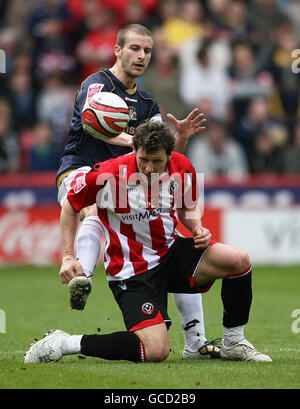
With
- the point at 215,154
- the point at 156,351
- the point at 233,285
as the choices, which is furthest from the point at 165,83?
the point at 156,351

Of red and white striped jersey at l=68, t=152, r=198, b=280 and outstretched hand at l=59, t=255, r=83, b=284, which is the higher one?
red and white striped jersey at l=68, t=152, r=198, b=280

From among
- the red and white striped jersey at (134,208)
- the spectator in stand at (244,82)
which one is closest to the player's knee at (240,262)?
the red and white striped jersey at (134,208)

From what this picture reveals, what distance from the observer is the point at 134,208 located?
6.54 metres

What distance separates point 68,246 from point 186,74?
9.66m

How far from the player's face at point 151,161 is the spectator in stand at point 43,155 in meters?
8.47

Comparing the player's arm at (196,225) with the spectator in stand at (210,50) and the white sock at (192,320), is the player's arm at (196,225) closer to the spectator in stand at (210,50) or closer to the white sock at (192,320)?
the white sock at (192,320)

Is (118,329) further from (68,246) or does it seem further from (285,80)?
(285,80)

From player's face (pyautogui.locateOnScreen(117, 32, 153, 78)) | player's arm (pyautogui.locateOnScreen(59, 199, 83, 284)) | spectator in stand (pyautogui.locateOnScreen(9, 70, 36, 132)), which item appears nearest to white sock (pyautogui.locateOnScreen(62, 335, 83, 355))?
player's arm (pyautogui.locateOnScreen(59, 199, 83, 284))

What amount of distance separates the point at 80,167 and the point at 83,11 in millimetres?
9798

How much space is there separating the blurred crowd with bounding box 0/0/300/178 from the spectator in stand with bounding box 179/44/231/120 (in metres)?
0.02

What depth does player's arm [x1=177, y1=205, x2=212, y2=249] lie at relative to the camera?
21.1 feet

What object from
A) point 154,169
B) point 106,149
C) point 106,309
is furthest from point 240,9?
point 154,169

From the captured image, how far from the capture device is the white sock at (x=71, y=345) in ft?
20.9

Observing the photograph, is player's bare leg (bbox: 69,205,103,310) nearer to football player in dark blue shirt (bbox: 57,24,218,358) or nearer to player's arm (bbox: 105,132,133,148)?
football player in dark blue shirt (bbox: 57,24,218,358)
